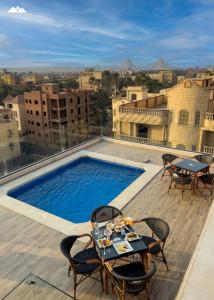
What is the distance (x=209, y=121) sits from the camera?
50.9 ft

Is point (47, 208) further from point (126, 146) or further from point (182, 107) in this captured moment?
point (182, 107)

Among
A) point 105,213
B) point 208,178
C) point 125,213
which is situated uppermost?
point 208,178

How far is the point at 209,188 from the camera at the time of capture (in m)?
6.99

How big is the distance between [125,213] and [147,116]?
1142cm

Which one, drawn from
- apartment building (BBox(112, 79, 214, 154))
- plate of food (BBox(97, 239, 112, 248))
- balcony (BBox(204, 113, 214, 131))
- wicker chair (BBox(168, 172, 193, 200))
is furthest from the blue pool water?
balcony (BBox(204, 113, 214, 131))

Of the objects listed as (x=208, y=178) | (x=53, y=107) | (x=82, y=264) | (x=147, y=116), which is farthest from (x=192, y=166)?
(x=53, y=107)

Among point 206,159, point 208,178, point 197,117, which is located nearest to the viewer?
point 208,178

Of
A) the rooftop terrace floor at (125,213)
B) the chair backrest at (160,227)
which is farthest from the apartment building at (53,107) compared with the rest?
the chair backrest at (160,227)

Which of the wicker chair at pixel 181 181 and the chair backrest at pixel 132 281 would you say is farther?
the wicker chair at pixel 181 181

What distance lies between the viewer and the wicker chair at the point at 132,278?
118 inches

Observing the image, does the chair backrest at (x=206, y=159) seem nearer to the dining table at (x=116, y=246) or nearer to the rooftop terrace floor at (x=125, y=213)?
the rooftop terrace floor at (x=125, y=213)

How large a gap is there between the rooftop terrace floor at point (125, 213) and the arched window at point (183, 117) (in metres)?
10.3

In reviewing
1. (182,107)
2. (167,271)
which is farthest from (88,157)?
(182,107)

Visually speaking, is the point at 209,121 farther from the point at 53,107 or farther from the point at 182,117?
the point at 53,107
